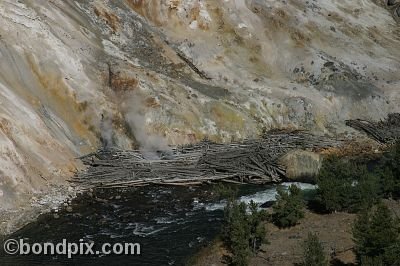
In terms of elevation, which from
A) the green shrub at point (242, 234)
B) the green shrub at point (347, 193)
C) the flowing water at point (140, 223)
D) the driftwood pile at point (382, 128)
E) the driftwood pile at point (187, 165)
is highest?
the green shrub at point (242, 234)

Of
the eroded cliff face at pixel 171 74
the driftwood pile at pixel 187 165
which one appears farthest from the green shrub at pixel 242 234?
the eroded cliff face at pixel 171 74

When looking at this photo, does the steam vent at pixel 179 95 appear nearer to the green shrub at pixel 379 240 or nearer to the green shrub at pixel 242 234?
the green shrub at pixel 242 234

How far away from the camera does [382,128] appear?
1631 inches

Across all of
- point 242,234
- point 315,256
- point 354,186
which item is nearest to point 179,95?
point 354,186

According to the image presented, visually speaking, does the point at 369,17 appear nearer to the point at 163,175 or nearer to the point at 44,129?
the point at 163,175

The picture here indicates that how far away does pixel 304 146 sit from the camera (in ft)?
122

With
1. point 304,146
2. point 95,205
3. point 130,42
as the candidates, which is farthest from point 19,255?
point 130,42

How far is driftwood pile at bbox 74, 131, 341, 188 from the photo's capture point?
31.5m

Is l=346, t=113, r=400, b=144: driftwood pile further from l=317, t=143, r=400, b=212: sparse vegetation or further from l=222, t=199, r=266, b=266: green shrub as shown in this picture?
l=222, t=199, r=266, b=266: green shrub

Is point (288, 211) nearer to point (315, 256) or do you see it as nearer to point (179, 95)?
point (315, 256)

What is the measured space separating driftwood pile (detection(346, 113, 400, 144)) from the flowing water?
11495 millimetres

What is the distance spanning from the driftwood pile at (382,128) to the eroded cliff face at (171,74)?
1051 mm

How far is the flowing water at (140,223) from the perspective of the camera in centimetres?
2188

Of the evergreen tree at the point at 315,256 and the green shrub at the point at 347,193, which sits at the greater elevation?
the evergreen tree at the point at 315,256
